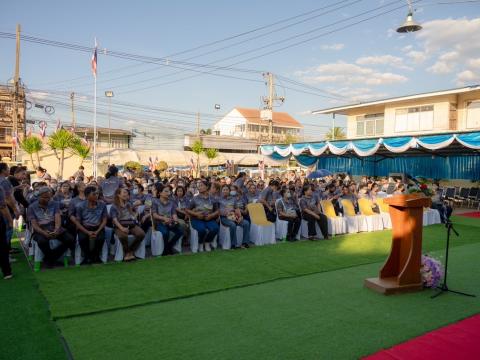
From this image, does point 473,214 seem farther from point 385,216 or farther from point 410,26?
point 410,26

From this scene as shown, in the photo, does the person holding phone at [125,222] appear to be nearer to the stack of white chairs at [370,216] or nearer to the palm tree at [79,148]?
the stack of white chairs at [370,216]

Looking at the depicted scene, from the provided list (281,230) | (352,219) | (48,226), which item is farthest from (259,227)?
(48,226)

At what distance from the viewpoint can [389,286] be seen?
16.3 ft

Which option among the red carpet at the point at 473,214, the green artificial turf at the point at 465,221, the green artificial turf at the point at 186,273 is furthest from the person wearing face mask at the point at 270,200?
the red carpet at the point at 473,214

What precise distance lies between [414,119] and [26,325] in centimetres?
2080

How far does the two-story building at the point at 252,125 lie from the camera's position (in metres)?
65.8

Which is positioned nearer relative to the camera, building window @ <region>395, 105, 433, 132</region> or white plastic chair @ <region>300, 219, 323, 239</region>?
white plastic chair @ <region>300, 219, 323, 239</region>

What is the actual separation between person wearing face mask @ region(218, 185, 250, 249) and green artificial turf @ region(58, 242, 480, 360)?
8.79 ft

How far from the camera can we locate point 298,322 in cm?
403

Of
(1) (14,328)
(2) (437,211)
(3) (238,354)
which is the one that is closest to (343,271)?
(3) (238,354)

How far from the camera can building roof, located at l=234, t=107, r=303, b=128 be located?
2633 inches

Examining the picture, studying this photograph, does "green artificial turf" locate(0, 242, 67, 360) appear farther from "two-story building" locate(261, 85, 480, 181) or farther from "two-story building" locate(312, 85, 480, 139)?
"two-story building" locate(312, 85, 480, 139)

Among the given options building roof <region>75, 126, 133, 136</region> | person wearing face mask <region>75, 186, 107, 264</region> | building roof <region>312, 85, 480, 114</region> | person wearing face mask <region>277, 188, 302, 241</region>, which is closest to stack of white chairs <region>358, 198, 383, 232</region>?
person wearing face mask <region>277, 188, 302, 241</region>

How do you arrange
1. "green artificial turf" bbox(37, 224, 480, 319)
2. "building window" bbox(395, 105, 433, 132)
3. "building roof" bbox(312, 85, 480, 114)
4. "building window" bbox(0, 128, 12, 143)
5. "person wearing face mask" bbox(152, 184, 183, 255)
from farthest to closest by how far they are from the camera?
1. "building window" bbox(0, 128, 12, 143)
2. "building window" bbox(395, 105, 433, 132)
3. "building roof" bbox(312, 85, 480, 114)
4. "person wearing face mask" bbox(152, 184, 183, 255)
5. "green artificial turf" bbox(37, 224, 480, 319)
